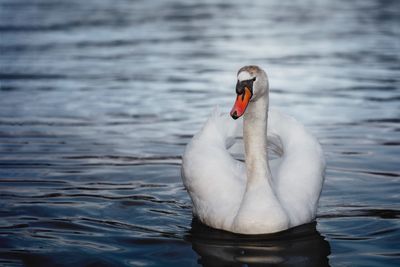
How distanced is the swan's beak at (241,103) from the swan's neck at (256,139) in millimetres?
430

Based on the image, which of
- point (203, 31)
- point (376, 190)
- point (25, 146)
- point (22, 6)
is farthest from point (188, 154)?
point (22, 6)

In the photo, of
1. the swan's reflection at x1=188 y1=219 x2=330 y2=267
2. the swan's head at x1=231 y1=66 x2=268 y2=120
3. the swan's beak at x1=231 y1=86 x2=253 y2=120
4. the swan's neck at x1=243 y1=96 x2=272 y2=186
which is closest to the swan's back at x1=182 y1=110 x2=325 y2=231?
the swan's reflection at x1=188 y1=219 x2=330 y2=267

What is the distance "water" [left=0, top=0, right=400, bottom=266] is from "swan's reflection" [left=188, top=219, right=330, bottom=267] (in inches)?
0.7

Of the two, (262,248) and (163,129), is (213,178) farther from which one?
(163,129)

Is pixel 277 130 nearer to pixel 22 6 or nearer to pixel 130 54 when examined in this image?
pixel 130 54

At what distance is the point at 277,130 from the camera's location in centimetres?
877

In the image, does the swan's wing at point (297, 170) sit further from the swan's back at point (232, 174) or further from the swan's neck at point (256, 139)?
the swan's neck at point (256, 139)

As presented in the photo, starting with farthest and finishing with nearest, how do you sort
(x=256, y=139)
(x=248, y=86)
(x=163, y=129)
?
(x=163, y=129), (x=256, y=139), (x=248, y=86)

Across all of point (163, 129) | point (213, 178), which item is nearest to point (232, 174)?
point (213, 178)

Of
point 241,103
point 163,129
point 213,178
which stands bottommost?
point 163,129

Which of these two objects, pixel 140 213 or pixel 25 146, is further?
pixel 25 146

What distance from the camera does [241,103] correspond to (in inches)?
284

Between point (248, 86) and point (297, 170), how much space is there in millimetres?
1150

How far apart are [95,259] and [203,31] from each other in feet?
67.9
